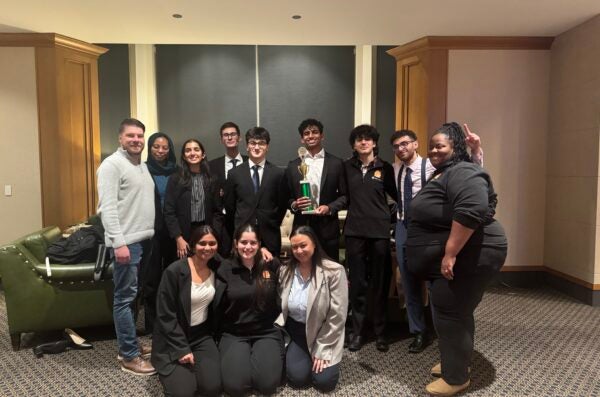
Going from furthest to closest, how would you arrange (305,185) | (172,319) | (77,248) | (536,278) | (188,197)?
(536,278) < (77,248) < (188,197) < (305,185) < (172,319)

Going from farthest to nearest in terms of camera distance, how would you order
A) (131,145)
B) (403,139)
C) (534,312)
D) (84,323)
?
(534,312) < (84,323) < (403,139) < (131,145)

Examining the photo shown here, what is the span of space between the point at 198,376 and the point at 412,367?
4.49ft

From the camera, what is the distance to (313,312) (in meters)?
2.50

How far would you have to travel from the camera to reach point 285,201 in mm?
3014

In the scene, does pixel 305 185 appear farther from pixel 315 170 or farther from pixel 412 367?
pixel 412 367

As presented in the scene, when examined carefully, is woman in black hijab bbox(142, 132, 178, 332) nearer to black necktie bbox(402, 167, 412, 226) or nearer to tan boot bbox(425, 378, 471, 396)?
black necktie bbox(402, 167, 412, 226)

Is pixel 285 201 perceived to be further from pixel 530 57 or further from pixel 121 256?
pixel 530 57

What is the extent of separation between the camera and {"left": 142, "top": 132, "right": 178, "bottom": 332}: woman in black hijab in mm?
3039

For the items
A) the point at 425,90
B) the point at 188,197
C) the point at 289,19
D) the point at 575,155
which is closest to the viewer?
the point at 188,197

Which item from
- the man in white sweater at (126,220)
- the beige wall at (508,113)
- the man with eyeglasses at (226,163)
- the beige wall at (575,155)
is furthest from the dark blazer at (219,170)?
the beige wall at (575,155)

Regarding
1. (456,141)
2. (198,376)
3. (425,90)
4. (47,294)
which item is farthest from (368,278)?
(425,90)

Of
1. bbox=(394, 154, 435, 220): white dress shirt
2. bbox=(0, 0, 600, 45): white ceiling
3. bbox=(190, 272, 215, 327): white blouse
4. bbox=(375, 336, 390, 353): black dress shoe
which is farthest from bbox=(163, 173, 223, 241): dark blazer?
bbox=(0, 0, 600, 45): white ceiling

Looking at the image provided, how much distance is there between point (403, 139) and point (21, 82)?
3.83 meters

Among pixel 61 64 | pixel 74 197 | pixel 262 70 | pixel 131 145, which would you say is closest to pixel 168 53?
pixel 262 70
